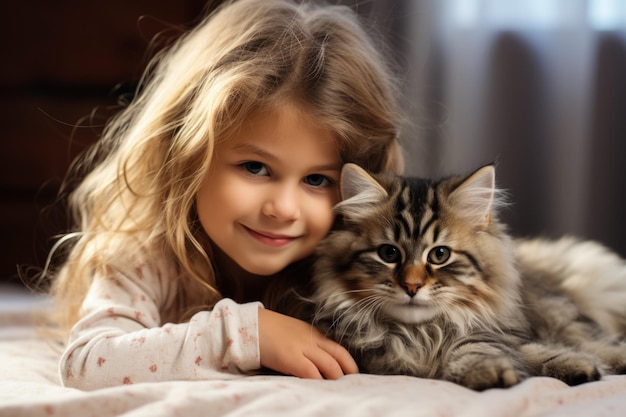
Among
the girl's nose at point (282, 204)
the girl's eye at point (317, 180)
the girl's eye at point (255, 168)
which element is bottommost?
the girl's nose at point (282, 204)

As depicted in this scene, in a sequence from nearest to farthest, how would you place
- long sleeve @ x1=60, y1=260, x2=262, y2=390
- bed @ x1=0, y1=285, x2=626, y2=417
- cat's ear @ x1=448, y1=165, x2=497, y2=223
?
bed @ x1=0, y1=285, x2=626, y2=417, long sleeve @ x1=60, y1=260, x2=262, y2=390, cat's ear @ x1=448, y1=165, x2=497, y2=223

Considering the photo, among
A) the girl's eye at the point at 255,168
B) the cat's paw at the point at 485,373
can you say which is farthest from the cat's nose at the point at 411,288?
the girl's eye at the point at 255,168

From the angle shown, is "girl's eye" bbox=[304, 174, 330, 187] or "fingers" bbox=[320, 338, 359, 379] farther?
"girl's eye" bbox=[304, 174, 330, 187]

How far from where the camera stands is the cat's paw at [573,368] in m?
1.21

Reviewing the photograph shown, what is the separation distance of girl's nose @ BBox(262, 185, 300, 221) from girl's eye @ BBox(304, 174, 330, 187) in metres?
0.07

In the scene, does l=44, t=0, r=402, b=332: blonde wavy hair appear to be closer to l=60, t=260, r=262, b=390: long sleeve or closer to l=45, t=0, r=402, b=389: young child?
l=45, t=0, r=402, b=389: young child

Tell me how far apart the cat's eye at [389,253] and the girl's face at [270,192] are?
18cm

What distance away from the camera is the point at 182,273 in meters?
1.57

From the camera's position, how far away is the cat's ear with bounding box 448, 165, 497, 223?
134 cm

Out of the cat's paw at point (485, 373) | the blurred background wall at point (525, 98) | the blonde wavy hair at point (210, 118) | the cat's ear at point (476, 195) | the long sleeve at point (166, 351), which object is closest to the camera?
the cat's paw at point (485, 373)

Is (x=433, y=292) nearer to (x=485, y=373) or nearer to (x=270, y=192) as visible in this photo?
(x=485, y=373)

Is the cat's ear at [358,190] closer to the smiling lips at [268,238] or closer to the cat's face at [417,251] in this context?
the cat's face at [417,251]

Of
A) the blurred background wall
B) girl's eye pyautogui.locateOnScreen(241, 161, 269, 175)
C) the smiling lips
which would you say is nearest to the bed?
the smiling lips

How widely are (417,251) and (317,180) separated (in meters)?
0.32
